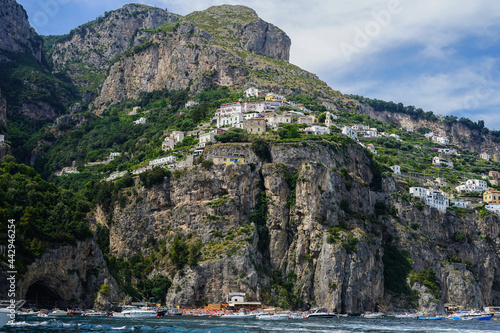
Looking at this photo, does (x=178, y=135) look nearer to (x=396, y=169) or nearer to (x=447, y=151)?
(x=396, y=169)

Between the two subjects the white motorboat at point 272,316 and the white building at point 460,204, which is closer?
the white motorboat at point 272,316

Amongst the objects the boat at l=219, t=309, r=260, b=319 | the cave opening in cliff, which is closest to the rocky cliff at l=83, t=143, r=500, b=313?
the boat at l=219, t=309, r=260, b=319

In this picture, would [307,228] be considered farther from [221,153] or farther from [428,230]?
[428,230]

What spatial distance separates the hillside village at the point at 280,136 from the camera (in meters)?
117

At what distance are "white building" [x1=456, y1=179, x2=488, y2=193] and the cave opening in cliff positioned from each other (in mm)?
96872

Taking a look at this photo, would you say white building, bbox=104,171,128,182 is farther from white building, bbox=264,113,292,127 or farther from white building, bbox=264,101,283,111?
white building, bbox=264,101,283,111

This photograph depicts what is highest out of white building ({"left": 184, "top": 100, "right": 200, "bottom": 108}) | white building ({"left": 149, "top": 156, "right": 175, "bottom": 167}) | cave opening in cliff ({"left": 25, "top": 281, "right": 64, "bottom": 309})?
white building ({"left": 184, "top": 100, "right": 200, "bottom": 108})

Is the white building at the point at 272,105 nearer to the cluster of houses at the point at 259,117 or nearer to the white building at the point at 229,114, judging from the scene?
the cluster of houses at the point at 259,117

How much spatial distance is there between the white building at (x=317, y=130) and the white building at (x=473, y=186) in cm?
3805

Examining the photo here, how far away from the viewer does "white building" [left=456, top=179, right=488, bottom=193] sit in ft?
447

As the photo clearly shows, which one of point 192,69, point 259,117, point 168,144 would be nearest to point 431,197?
point 259,117

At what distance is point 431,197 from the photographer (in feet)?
398

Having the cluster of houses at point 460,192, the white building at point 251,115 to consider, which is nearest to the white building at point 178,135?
the white building at point 251,115

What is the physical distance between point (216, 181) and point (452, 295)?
49823mm
